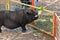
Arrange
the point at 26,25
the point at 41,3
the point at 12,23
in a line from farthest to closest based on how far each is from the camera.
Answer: the point at 41,3
the point at 26,25
the point at 12,23

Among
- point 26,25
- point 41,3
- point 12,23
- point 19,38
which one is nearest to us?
point 19,38

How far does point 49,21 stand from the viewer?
22.7ft

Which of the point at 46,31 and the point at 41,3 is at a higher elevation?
the point at 41,3

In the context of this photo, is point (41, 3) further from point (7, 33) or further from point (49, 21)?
point (7, 33)

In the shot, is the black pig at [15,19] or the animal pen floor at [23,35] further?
the black pig at [15,19]

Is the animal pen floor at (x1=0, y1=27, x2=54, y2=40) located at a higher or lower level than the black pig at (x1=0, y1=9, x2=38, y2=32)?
lower

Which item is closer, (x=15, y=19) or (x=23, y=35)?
(x=23, y=35)

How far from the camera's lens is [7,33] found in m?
6.24

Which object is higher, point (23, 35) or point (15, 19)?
point (15, 19)

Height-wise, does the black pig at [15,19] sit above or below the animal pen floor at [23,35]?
above

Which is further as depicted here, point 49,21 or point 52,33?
point 49,21

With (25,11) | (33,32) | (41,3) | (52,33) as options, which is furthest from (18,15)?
(41,3)

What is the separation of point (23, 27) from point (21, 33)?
0.18 m

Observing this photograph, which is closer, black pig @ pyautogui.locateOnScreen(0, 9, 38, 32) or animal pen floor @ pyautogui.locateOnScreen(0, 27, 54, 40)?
animal pen floor @ pyautogui.locateOnScreen(0, 27, 54, 40)
